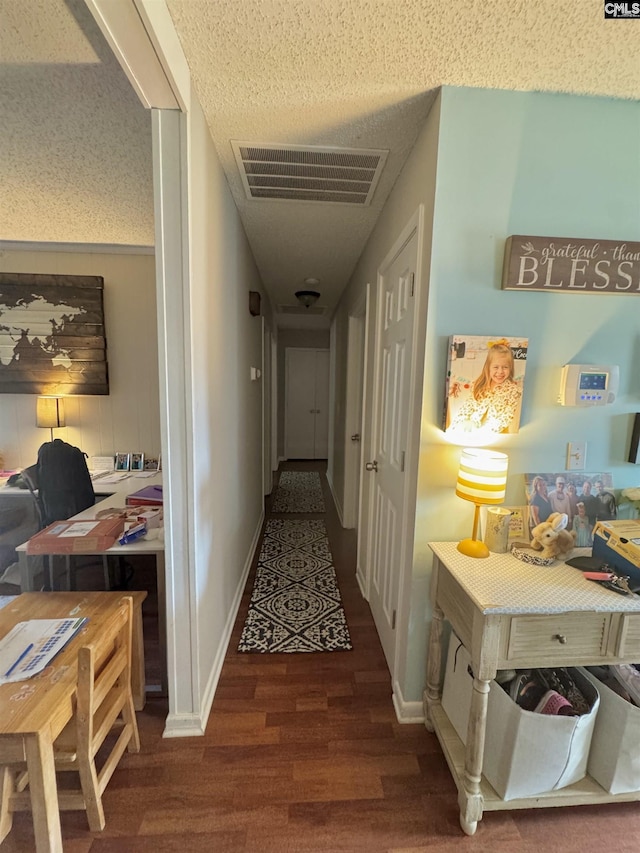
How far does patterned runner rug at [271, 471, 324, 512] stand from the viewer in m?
3.87

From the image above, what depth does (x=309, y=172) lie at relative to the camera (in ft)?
5.44

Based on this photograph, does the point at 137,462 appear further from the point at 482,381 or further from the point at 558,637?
the point at 558,637

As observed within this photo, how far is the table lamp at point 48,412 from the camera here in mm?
2662

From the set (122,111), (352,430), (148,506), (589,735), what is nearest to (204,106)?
(122,111)

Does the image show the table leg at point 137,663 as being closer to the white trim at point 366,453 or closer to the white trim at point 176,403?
the white trim at point 176,403

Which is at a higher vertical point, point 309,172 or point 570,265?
point 309,172

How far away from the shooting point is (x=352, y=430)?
3.18 meters

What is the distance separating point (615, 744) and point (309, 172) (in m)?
2.53

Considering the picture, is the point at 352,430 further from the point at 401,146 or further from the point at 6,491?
the point at 6,491

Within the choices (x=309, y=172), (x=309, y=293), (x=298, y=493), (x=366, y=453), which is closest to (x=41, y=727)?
(x=366, y=453)

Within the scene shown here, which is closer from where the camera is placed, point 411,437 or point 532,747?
point 532,747

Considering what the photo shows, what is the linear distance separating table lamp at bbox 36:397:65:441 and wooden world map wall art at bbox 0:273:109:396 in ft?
0.36

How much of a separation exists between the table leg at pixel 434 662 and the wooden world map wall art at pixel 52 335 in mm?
2878

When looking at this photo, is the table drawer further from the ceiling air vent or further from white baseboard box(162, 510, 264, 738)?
the ceiling air vent
